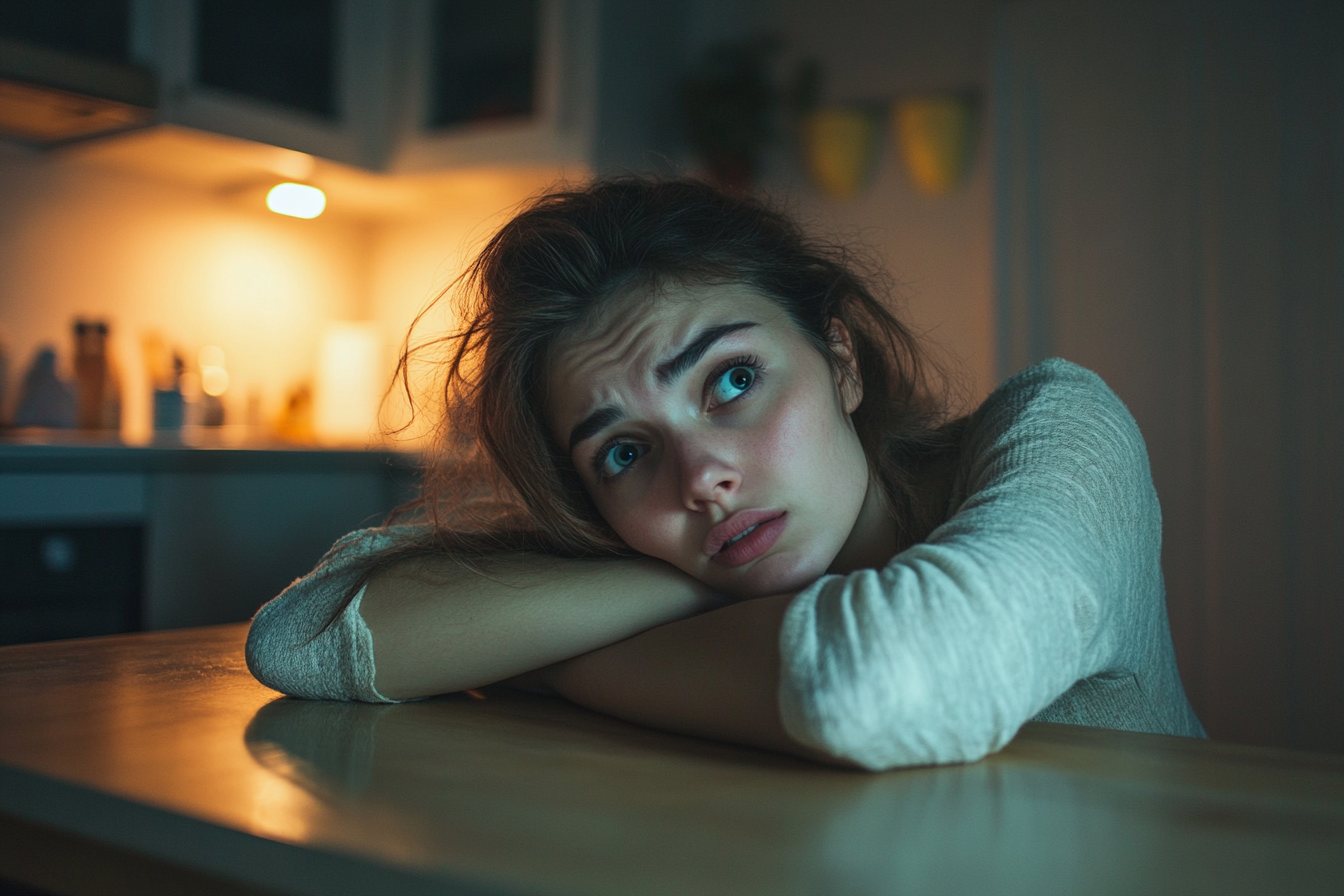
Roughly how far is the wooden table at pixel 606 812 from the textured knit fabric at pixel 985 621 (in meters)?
0.03

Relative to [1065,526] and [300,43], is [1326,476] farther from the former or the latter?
[300,43]

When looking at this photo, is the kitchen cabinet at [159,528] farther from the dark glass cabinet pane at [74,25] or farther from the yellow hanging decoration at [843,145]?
the yellow hanging decoration at [843,145]

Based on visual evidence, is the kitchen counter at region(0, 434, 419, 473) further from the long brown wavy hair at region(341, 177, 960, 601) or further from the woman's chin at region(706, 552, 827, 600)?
the woman's chin at region(706, 552, 827, 600)

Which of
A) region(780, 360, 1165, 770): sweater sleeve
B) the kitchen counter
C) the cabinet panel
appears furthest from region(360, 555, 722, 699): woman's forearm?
the cabinet panel

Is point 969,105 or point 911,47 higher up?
point 911,47

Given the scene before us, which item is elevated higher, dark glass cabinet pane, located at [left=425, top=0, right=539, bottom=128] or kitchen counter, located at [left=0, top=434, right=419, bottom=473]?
dark glass cabinet pane, located at [left=425, top=0, right=539, bottom=128]

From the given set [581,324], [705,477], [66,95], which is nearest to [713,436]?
[705,477]

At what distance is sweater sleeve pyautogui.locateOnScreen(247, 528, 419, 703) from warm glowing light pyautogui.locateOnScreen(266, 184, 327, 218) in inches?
95.5

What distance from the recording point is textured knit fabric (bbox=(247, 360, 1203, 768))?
507mm

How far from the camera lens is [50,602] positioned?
2072mm

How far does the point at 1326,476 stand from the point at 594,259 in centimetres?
210

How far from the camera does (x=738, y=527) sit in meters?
0.82

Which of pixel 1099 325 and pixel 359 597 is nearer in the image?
pixel 359 597

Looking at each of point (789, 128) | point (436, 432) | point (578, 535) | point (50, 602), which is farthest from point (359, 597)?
point (789, 128)
